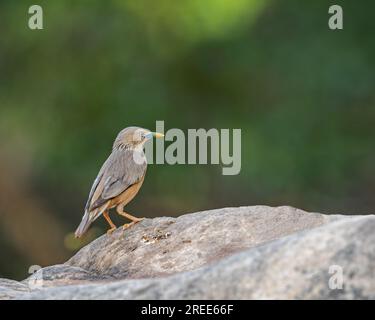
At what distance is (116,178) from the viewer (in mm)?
6820

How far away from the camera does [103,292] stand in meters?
4.44

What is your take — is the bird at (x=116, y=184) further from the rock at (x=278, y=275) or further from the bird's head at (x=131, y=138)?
the rock at (x=278, y=275)

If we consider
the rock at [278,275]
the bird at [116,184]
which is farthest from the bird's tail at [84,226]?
the rock at [278,275]

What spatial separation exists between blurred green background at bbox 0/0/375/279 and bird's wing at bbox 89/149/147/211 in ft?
17.1

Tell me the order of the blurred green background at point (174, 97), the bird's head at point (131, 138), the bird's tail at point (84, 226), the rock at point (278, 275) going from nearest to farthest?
the rock at point (278, 275) → the bird's tail at point (84, 226) → the bird's head at point (131, 138) → the blurred green background at point (174, 97)

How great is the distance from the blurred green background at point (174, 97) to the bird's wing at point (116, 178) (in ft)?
17.1

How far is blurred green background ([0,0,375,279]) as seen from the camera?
12453mm

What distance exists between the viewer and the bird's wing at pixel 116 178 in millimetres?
6777

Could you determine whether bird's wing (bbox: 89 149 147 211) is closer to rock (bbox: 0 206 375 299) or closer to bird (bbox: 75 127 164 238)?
bird (bbox: 75 127 164 238)

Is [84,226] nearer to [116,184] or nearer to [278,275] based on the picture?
[116,184]

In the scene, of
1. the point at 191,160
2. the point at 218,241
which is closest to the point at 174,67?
the point at 191,160

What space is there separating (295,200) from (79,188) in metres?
2.87

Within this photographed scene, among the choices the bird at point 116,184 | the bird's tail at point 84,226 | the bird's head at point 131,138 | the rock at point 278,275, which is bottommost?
the rock at point 278,275
